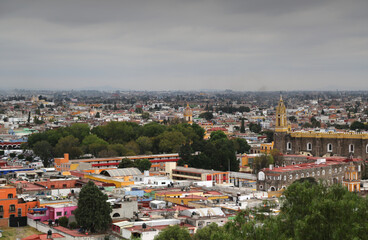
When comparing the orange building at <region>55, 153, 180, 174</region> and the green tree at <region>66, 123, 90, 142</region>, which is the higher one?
the green tree at <region>66, 123, 90, 142</region>

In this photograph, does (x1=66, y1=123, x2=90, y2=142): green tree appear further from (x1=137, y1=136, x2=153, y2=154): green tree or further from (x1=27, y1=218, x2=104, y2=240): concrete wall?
(x1=27, y1=218, x2=104, y2=240): concrete wall

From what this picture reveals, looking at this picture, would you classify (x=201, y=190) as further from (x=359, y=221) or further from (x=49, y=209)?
(x=359, y=221)

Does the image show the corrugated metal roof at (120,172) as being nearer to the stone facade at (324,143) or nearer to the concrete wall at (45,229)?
the concrete wall at (45,229)

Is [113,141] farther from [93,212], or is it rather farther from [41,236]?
[41,236]

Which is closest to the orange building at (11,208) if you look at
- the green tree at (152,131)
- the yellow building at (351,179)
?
the yellow building at (351,179)

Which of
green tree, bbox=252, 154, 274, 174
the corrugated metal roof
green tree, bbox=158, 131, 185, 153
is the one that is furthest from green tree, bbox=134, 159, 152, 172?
green tree, bbox=158, 131, 185, 153

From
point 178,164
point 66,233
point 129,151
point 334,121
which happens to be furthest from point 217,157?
point 334,121
